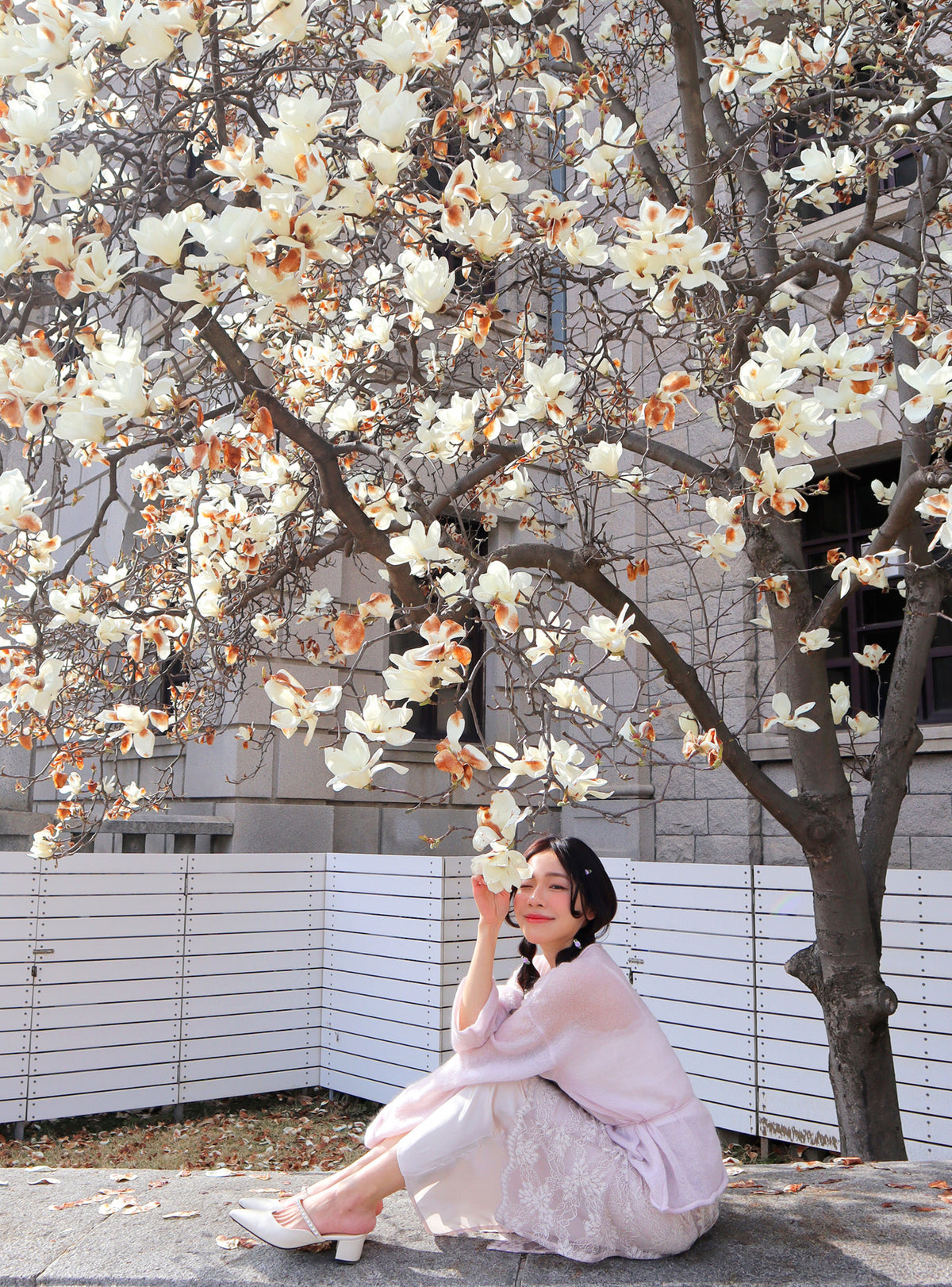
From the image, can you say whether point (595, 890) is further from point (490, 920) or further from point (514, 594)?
point (514, 594)

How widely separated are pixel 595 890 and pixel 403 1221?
1156 mm

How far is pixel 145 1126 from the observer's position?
21.5ft

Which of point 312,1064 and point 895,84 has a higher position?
point 895,84

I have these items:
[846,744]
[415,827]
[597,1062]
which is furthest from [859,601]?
[597,1062]

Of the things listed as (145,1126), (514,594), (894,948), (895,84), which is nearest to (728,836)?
(894,948)

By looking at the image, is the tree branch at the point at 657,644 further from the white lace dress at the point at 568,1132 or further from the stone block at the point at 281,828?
the stone block at the point at 281,828

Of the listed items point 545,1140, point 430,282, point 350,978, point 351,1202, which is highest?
point 430,282

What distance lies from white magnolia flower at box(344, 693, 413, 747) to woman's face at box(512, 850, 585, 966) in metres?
0.97

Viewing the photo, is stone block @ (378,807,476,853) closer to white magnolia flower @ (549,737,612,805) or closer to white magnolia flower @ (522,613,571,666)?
white magnolia flower @ (522,613,571,666)

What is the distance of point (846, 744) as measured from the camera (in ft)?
22.0

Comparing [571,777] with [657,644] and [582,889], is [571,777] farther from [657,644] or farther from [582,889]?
[657,644]

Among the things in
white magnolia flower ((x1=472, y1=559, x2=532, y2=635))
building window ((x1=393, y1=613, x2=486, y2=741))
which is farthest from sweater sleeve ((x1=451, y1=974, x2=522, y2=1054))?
building window ((x1=393, y1=613, x2=486, y2=741))

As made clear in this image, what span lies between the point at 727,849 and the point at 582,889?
528 centimetres

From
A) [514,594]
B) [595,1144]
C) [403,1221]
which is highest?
[514,594]
